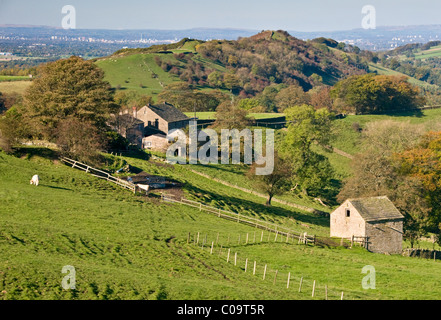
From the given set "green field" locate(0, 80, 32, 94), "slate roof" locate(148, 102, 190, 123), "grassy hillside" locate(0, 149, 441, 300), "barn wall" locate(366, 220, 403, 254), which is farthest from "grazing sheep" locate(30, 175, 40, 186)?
"green field" locate(0, 80, 32, 94)

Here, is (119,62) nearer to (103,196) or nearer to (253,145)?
(253,145)

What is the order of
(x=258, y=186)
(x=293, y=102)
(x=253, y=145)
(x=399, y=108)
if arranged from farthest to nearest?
(x=293, y=102)
(x=399, y=108)
(x=253, y=145)
(x=258, y=186)

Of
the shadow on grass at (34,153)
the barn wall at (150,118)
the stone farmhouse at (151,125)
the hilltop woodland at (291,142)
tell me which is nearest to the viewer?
the hilltop woodland at (291,142)

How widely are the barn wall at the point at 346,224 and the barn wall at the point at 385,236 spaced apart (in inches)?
29.3

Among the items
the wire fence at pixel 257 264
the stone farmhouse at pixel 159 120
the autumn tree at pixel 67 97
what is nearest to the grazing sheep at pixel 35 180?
the autumn tree at pixel 67 97

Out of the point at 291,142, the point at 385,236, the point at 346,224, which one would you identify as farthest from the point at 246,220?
the point at 291,142

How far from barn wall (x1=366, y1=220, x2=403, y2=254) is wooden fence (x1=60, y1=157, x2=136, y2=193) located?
2205 centimetres

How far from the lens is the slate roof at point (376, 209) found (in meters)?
44.4

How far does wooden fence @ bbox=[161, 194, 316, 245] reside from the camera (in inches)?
1726

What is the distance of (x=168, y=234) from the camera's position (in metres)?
37.4

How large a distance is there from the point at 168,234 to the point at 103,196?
10.8 meters

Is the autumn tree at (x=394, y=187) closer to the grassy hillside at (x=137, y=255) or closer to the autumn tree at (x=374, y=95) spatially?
the grassy hillside at (x=137, y=255)
